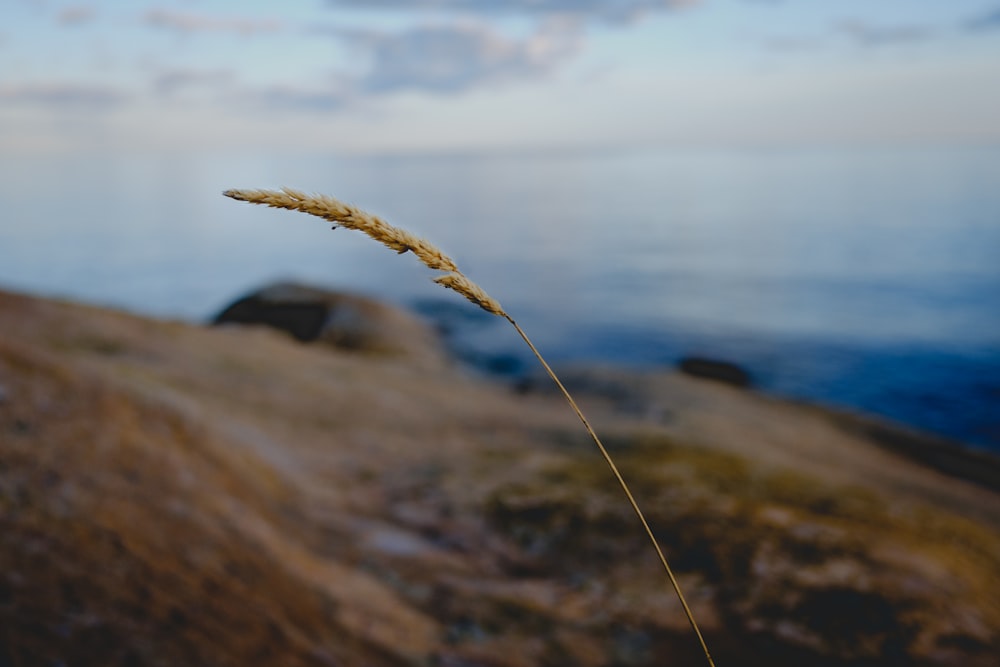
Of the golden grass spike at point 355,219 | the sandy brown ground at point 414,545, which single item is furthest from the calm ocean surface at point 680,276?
the sandy brown ground at point 414,545

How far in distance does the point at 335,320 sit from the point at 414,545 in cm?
1707

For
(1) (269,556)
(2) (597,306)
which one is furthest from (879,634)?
(2) (597,306)

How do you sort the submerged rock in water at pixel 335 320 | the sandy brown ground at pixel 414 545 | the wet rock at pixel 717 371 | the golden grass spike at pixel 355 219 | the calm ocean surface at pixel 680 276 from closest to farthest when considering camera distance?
the golden grass spike at pixel 355 219 < the sandy brown ground at pixel 414 545 < the submerged rock in water at pixel 335 320 < the wet rock at pixel 717 371 < the calm ocean surface at pixel 680 276

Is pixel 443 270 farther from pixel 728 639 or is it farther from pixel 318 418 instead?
pixel 318 418

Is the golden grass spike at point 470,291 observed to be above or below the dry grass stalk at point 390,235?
below

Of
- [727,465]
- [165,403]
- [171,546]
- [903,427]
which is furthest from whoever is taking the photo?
[903,427]

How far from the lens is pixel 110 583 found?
479 centimetres

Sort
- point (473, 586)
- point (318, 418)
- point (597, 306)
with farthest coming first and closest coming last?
point (597, 306) < point (318, 418) < point (473, 586)

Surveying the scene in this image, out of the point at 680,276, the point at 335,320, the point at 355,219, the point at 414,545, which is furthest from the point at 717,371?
the point at 680,276

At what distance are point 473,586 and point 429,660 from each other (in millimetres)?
1517

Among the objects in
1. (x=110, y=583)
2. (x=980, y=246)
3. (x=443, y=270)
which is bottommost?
(x=110, y=583)

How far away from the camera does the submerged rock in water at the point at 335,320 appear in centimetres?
2300

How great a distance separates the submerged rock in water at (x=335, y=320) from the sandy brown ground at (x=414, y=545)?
34.7 ft

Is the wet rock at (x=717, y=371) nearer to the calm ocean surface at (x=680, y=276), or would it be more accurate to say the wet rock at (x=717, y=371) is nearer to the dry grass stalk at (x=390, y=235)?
the calm ocean surface at (x=680, y=276)
